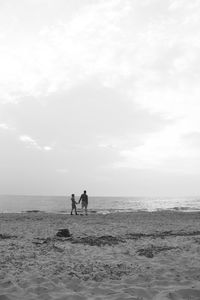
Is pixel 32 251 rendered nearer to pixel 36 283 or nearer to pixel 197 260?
pixel 36 283

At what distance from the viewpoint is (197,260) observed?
9695mm

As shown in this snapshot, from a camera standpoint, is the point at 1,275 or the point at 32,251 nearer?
the point at 1,275

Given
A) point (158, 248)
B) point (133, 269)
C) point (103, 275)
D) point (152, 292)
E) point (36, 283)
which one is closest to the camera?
point (152, 292)

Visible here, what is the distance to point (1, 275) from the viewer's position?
816cm

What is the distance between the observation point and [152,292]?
713 centimetres

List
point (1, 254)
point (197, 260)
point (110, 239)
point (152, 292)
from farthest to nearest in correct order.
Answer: point (110, 239)
point (1, 254)
point (197, 260)
point (152, 292)

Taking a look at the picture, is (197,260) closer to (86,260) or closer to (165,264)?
(165,264)

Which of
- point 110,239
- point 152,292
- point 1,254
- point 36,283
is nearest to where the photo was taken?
point 152,292

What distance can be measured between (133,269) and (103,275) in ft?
3.04

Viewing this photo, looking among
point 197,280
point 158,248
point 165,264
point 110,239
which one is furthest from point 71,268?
point 110,239

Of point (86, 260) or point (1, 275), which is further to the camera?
point (86, 260)

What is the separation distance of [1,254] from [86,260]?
8.40ft

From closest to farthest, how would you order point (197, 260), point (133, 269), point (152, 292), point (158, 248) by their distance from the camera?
point (152, 292) < point (133, 269) < point (197, 260) < point (158, 248)

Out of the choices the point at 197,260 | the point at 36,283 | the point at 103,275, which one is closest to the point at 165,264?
the point at 197,260
